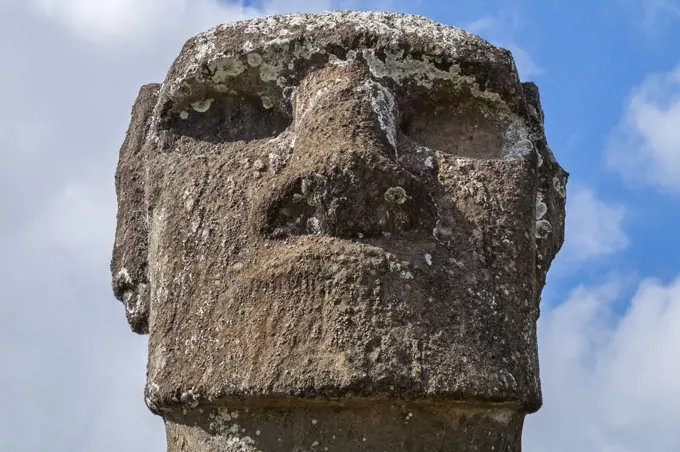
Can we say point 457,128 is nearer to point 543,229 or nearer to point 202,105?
point 543,229

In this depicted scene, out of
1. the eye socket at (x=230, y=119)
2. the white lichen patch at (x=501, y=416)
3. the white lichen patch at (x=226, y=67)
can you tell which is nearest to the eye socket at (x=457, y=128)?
the eye socket at (x=230, y=119)

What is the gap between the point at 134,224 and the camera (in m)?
2.96

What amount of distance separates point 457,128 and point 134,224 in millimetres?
1042

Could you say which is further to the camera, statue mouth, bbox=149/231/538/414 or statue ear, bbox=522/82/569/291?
statue ear, bbox=522/82/569/291

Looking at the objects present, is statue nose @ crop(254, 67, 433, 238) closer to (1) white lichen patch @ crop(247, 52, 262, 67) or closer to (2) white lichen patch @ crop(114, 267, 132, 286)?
(1) white lichen patch @ crop(247, 52, 262, 67)

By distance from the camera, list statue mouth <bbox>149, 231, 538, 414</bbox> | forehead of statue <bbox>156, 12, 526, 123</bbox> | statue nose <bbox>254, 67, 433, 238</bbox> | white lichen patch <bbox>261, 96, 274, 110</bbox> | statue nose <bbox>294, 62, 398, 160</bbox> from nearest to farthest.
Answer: statue mouth <bbox>149, 231, 538, 414</bbox>, statue nose <bbox>254, 67, 433, 238</bbox>, statue nose <bbox>294, 62, 398, 160</bbox>, forehead of statue <bbox>156, 12, 526, 123</bbox>, white lichen patch <bbox>261, 96, 274, 110</bbox>

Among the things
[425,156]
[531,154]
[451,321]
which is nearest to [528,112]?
[531,154]

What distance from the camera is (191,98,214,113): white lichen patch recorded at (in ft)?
9.47

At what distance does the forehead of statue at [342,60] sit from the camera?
8.92ft

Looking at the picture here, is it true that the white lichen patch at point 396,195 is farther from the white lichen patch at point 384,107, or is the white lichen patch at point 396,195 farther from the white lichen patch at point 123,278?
the white lichen patch at point 123,278

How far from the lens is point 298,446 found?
229 cm

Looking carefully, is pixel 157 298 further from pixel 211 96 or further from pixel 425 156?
pixel 425 156

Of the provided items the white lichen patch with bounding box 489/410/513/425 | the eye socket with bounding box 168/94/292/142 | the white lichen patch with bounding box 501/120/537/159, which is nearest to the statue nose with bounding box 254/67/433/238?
the eye socket with bounding box 168/94/292/142

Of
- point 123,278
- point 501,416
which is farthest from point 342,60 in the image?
point 501,416
